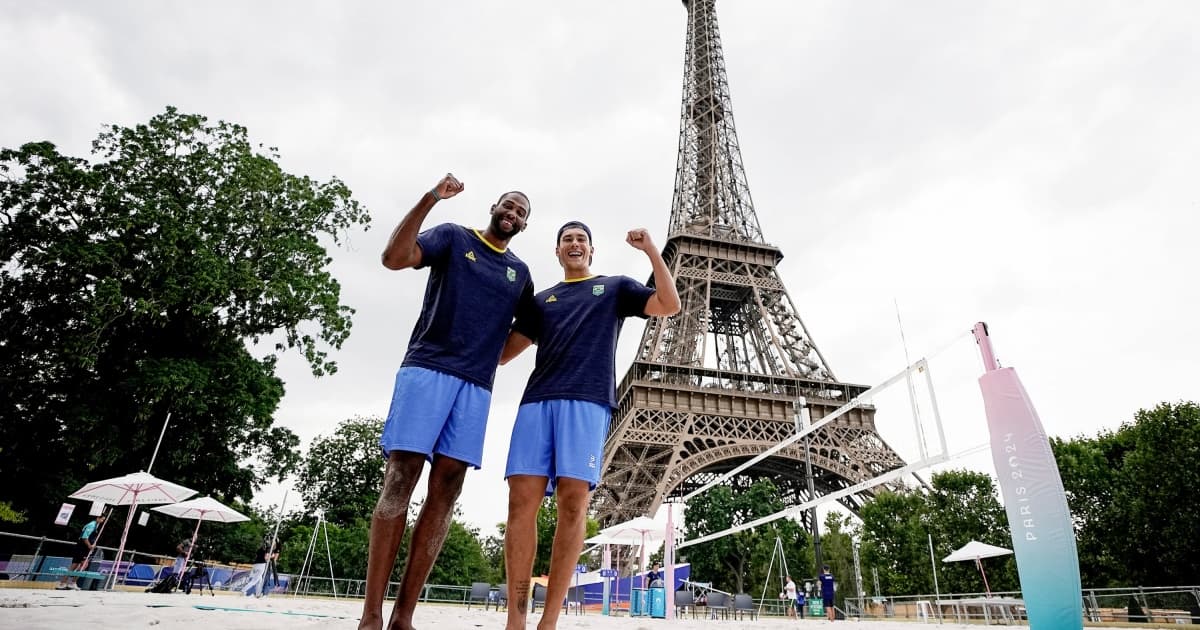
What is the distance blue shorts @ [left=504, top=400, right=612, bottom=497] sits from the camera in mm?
2514

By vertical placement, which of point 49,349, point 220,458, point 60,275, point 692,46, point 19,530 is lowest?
point 19,530

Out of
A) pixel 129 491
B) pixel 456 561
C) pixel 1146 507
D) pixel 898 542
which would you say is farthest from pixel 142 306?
pixel 898 542

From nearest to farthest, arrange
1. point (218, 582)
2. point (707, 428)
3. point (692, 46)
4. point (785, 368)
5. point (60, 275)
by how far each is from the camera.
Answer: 1. point (60, 275)
2. point (218, 582)
3. point (707, 428)
4. point (785, 368)
5. point (692, 46)

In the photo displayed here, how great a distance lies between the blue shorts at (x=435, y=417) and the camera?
7.79 ft

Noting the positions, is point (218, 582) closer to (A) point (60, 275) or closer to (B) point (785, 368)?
(A) point (60, 275)

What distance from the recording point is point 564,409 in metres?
2.58

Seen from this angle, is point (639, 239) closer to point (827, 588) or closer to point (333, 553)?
point (827, 588)

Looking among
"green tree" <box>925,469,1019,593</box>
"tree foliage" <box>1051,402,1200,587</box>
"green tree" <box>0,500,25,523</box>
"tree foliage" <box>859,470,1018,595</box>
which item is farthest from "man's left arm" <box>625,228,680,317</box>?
"green tree" <box>925,469,1019,593</box>

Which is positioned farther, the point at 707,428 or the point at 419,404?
the point at 707,428

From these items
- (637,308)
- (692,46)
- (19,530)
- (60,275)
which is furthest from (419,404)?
(692,46)

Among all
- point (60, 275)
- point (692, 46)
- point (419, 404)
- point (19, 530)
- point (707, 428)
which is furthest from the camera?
point (692, 46)

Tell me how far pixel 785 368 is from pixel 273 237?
21.2 m

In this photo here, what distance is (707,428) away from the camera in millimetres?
25531

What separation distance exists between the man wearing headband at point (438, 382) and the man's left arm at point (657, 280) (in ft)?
1.98
